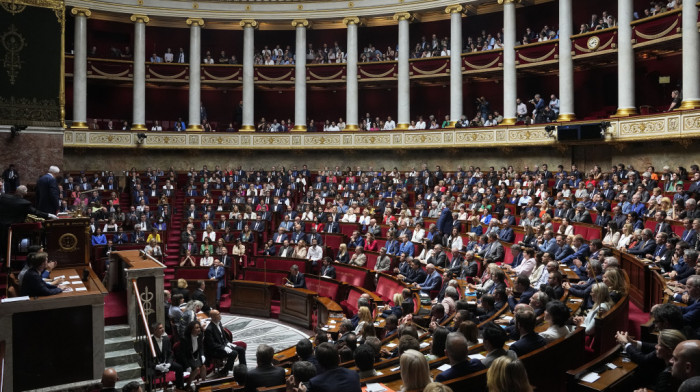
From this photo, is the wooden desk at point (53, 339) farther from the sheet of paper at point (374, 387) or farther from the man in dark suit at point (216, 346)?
the sheet of paper at point (374, 387)

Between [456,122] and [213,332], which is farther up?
[456,122]

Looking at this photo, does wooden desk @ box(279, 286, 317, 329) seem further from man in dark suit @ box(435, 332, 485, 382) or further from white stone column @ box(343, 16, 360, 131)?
white stone column @ box(343, 16, 360, 131)

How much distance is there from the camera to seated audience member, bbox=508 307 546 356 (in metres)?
4.92

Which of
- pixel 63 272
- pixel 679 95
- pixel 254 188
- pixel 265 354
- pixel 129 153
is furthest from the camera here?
pixel 129 153

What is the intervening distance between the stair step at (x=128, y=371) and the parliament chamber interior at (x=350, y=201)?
0.03m

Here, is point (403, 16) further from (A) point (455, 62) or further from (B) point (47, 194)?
(B) point (47, 194)

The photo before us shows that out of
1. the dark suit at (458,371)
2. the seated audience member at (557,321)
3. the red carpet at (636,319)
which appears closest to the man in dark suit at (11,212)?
the dark suit at (458,371)

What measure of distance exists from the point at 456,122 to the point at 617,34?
21.3 feet

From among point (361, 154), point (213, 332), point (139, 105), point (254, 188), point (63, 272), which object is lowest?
point (213, 332)

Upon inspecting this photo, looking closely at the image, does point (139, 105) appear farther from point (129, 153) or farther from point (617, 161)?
point (617, 161)

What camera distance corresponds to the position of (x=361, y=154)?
24.3 meters

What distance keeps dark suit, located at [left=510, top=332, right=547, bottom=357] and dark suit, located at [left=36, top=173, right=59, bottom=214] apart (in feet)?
23.1

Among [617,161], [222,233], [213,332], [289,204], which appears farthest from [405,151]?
[213,332]

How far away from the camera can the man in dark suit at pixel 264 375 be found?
531 centimetres
